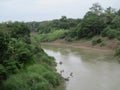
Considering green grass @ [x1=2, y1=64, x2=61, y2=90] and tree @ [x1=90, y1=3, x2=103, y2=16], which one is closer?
green grass @ [x1=2, y1=64, x2=61, y2=90]

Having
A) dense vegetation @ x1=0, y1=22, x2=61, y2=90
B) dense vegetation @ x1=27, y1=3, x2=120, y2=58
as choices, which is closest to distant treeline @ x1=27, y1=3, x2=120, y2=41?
dense vegetation @ x1=27, y1=3, x2=120, y2=58

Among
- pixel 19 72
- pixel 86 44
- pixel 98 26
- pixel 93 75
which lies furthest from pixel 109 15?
pixel 19 72

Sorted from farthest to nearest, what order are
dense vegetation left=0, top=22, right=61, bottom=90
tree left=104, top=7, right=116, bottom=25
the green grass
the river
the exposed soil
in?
1. tree left=104, top=7, right=116, bottom=25
2. the exposed soil
3. the river
4. dense vegetation left=0, top=22, right=61, bottom=90
5. the green grass

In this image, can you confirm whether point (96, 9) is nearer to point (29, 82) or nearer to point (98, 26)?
point (98, 26)

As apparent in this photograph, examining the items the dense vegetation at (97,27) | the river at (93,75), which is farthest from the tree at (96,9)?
the river at (93,75)

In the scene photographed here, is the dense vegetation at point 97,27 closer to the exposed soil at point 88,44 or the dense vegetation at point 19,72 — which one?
the exposed soil at point 88,44

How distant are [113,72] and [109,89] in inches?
223

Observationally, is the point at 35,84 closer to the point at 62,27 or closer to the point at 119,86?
the point at 119,86

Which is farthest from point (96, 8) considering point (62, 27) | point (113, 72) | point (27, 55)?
point (27, 55)

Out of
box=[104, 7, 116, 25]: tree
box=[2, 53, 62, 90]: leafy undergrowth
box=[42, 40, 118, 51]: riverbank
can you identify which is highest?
box=[104, 7, 116, 25]: tree

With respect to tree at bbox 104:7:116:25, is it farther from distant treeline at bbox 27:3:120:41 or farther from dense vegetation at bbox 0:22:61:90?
dense vegetation at bbox 0:22:61:90

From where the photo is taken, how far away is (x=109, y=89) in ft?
54.5

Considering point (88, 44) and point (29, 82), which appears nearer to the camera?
point (29, 82)

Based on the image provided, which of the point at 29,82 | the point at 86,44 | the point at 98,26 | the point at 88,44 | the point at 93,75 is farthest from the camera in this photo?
the point at 98,26
